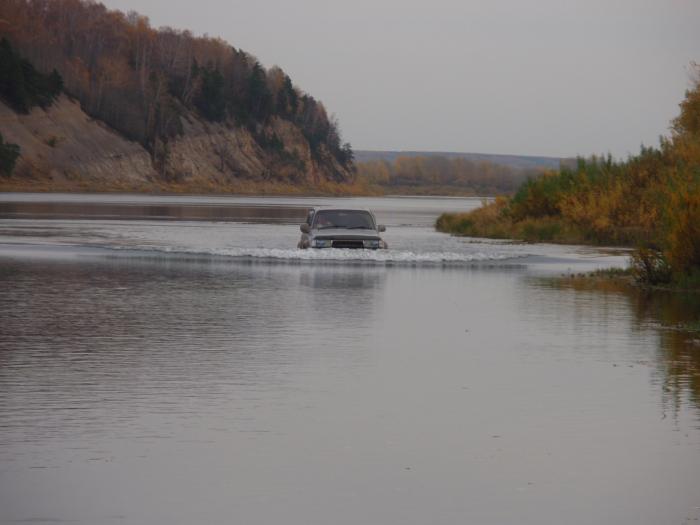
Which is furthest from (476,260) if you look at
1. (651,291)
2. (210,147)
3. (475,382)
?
(210,147)

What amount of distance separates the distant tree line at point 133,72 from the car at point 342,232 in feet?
370

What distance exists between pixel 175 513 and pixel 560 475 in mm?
2485

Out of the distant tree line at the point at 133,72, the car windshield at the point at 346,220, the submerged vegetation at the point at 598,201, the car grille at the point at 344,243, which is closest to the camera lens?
the car grille at the point at 344,243

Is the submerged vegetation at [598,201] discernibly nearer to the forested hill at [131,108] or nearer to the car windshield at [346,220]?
the car windshield at [346,220]

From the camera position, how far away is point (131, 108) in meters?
160

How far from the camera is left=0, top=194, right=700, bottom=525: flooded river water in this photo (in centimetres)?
786

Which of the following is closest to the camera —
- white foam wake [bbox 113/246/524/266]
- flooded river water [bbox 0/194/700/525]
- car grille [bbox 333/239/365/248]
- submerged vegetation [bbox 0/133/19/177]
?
flooded river water [bbox 0/194/700/525]

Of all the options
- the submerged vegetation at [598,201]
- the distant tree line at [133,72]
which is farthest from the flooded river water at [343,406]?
the distant tree line at [133,72]

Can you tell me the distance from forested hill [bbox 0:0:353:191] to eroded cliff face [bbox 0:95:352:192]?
146 mm

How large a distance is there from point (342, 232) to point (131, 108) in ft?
429

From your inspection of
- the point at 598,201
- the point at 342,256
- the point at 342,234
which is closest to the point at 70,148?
the point at 598,201

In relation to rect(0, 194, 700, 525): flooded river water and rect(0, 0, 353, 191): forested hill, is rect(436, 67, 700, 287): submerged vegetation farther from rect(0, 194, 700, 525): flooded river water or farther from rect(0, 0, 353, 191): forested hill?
rect(0, 0, 353, 191): forested hill

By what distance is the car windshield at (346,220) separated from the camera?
3334 centimetres

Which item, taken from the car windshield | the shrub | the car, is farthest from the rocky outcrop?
the shrub
